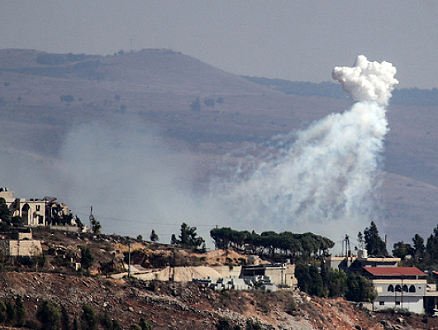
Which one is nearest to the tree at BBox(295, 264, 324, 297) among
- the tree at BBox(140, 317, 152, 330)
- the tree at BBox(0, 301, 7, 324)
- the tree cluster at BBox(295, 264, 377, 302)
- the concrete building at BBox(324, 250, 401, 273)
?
the tree cluster at BBox(295, 264, 377, 302)

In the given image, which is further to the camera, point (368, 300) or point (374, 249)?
point (374, 249)

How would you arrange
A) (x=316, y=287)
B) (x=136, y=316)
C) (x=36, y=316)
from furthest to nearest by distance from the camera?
(x=316, y=287) < (x=136, y=316) < (x=36, y=316)

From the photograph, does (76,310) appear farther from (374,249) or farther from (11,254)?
(374,249)

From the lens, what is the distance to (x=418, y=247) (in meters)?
196

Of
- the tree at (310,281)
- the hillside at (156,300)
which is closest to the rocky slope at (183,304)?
the hillside at (156,300)

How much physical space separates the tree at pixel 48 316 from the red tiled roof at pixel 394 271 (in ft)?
233

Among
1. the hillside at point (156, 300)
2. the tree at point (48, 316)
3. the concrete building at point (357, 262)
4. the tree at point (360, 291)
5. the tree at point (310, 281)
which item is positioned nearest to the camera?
the tree at point (48, 316)

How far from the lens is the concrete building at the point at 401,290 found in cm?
16550

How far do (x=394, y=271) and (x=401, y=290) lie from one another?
15.3ft

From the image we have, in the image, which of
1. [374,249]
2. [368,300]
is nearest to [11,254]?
[368,300]

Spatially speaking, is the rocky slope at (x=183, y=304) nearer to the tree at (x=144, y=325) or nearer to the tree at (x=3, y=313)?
the tree at (x=144, y=325)

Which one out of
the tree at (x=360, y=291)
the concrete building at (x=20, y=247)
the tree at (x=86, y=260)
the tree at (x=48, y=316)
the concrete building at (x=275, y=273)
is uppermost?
the concrete building at (x=20, y=247)

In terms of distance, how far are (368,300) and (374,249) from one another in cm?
3646

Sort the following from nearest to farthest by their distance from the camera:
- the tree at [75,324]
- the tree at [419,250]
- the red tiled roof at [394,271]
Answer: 1. the tree at [75,324]
2. the red tiled roof at [394,271]
3. the tree at [419,250]
